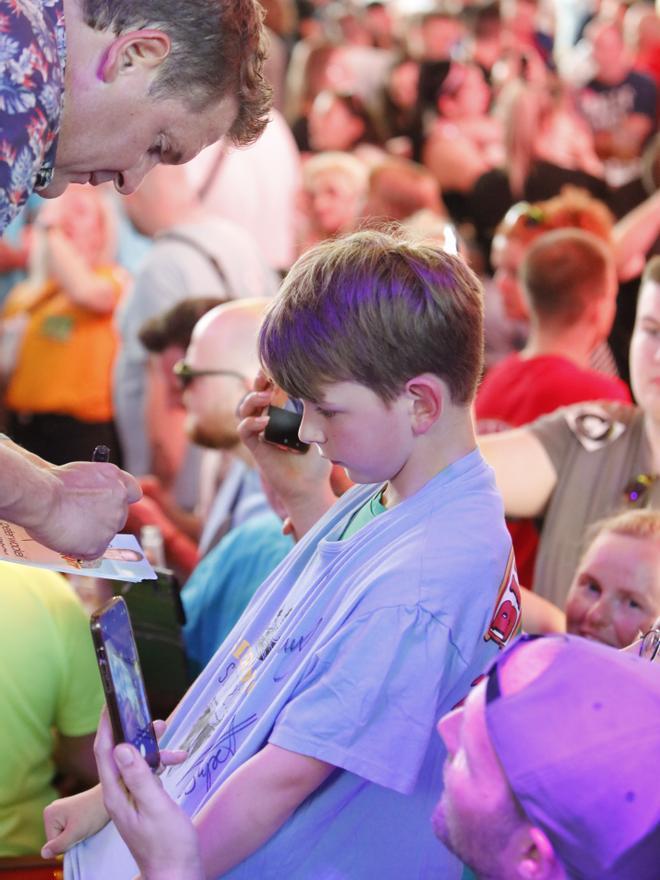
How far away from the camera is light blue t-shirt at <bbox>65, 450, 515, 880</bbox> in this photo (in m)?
1.45

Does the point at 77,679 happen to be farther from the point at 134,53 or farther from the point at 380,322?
the point at 134,53

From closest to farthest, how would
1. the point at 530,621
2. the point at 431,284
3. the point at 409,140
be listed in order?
the point at 431,284 → the point at 530,621 → the point at 409,140

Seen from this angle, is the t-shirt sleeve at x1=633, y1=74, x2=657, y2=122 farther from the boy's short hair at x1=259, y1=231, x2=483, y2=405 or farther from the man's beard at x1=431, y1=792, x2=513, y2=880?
the man's beard at x1=431, y1=792, x2=513, y2=880

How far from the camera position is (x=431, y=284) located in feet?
5.19

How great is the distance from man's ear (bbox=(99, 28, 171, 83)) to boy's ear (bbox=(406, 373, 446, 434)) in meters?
0.50

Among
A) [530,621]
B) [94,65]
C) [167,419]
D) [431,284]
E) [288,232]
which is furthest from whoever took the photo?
[288,232]

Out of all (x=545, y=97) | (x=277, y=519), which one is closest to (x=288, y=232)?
(x=545, y=97)

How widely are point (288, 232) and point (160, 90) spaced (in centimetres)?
410

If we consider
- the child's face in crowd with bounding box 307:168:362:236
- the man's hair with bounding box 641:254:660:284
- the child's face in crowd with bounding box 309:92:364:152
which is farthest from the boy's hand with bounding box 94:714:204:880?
the child's face in crowd with bounding box 309:92:364:152

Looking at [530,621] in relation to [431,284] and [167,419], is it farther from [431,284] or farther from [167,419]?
[167,419]

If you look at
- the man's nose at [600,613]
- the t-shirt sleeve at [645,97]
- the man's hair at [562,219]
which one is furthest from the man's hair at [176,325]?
the t-shirt sleeve at [645,97]

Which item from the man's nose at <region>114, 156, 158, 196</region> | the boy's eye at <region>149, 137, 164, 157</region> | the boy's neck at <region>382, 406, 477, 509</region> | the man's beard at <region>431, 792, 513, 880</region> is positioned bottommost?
the man's beard at <region>431, 792, 513, 880</region>

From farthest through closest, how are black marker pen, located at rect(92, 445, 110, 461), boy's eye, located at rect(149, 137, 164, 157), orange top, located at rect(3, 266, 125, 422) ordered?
1. orange top, located at rect(3, 266, 125, 422)
2. black marker pen, located at rect(92, 445, 110, 461)
3. boy's eye, located at rect(149, 137, 164, 157)

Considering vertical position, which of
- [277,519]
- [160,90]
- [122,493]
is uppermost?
[160,90]
